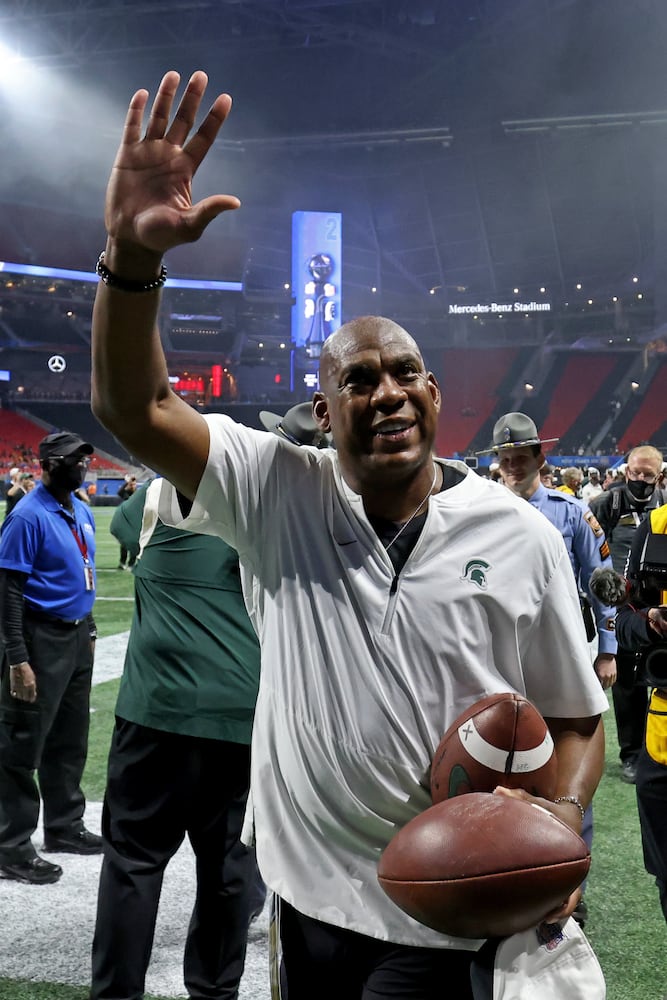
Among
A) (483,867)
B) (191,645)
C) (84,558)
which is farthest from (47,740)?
(483,867)

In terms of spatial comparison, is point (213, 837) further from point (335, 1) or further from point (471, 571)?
point (335, 1)

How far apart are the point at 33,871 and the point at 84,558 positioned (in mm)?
1687

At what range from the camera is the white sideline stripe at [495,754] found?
68.3 inches

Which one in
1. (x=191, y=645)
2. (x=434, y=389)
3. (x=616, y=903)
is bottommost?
(x=616, y=903)

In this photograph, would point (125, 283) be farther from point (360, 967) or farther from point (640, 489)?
point (640, 489)

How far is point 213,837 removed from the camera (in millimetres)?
3371

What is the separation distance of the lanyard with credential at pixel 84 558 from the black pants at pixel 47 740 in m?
0.26

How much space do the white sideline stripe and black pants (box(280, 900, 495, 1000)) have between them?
1.31 feet

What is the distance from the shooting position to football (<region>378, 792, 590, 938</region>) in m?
1.62

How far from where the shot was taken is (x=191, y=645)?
336 centimetres

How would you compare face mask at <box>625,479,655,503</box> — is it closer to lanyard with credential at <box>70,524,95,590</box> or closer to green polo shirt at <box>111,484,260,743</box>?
lanyard with credential at <box>70,524,95,590</box>

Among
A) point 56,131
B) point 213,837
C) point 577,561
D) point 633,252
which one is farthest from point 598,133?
point 213,837

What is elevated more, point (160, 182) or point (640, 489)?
point (160, 182)

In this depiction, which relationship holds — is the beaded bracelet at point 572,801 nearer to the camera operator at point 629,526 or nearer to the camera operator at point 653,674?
the camera operator at point 653,674
